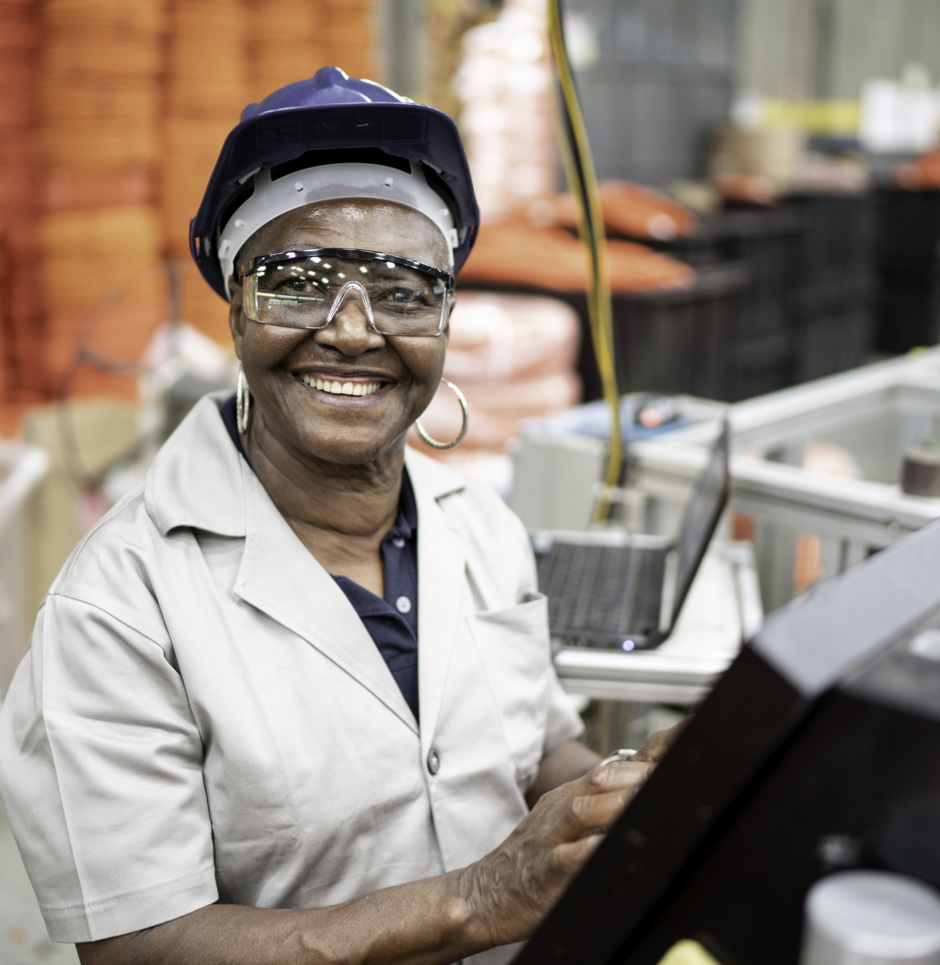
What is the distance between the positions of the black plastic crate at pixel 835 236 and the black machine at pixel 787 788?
7415 millimetres

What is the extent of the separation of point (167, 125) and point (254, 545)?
332 centimetres

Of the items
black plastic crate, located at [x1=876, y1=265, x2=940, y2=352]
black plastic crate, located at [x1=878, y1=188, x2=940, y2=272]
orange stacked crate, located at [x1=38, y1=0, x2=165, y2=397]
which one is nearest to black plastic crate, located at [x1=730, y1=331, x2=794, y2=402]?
black plastic crate, located at [x1=876, y1=265, x2=940, y2=352]

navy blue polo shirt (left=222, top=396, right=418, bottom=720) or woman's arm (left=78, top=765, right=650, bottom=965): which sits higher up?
navy blue polo shirt (left=222, top=396, right=418, bottom=720)

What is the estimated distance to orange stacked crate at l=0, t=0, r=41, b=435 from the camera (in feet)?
11.6

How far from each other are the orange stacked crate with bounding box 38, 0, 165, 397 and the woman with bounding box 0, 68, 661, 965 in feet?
7.96

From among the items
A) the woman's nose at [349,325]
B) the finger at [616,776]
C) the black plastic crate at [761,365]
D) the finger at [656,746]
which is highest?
the woman's nose at [349,325]

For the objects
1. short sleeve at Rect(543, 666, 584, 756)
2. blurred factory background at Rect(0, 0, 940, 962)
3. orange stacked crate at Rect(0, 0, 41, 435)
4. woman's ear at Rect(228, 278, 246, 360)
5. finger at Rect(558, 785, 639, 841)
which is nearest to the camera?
finger at Rect(558, 785, 639, 841)

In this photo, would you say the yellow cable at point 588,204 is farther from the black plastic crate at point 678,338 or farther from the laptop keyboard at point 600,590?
the black plastic crate at point 678,338

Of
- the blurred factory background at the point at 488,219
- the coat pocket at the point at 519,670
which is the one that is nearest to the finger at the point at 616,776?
the coat pocket at the point at 519,670

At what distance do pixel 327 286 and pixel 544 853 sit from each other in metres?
0.65

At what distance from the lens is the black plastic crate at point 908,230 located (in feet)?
27.7

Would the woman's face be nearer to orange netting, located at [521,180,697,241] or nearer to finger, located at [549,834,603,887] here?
finger, located at [549,834,603,887]

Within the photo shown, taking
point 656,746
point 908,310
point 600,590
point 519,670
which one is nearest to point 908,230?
point 908,310

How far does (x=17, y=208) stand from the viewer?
3.75 m
